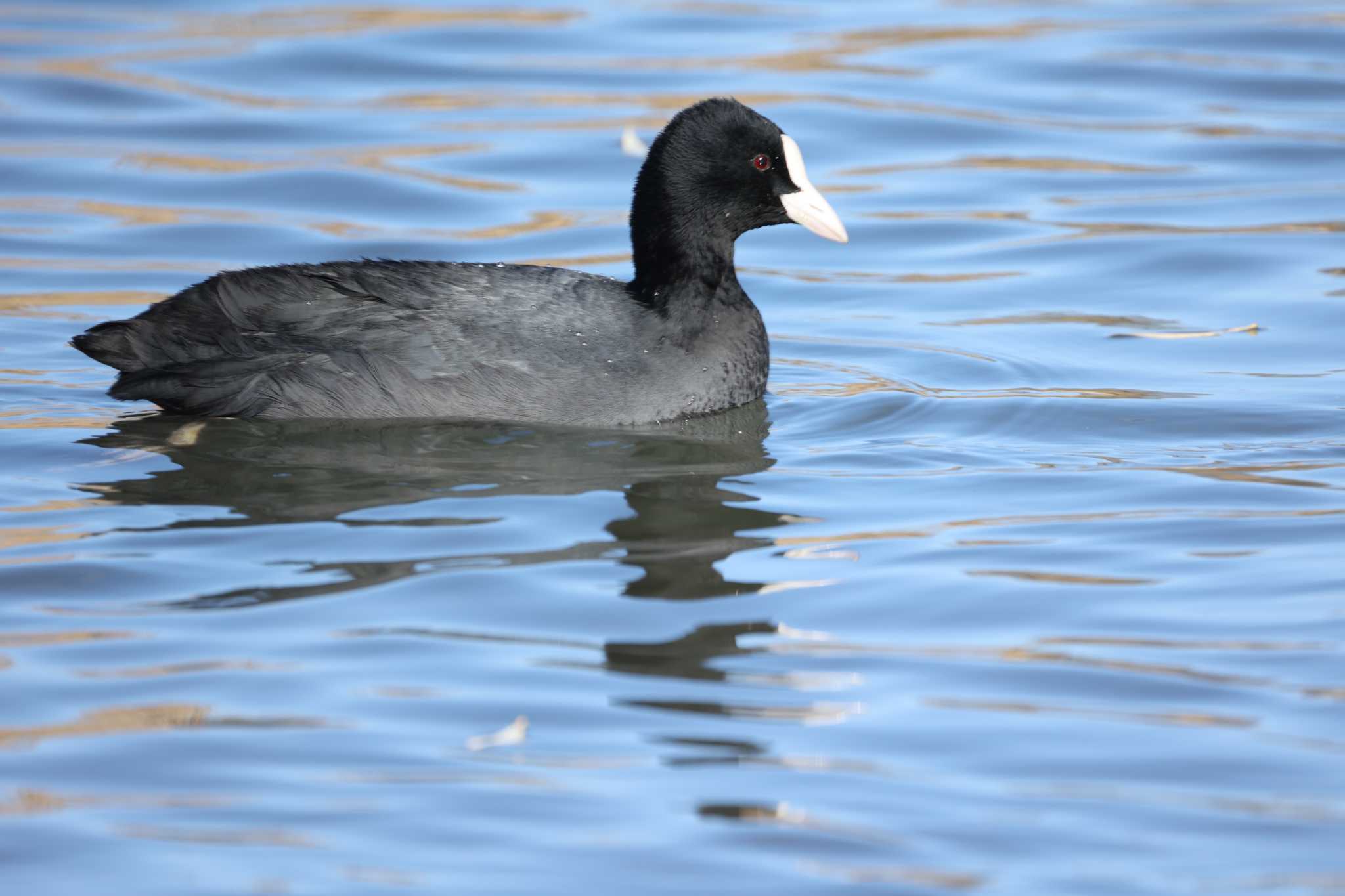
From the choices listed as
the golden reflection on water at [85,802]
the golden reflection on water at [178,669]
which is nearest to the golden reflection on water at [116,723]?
the golden reflection on water at [178,669]

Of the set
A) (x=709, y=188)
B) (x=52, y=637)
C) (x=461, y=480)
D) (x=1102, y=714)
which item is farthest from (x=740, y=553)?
(x=709, y=188)

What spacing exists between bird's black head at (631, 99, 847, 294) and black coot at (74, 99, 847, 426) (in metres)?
0.24

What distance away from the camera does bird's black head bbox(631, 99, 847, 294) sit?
7254 mm

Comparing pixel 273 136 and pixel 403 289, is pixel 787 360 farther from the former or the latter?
pixel 273 136

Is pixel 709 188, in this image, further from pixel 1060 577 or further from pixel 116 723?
pixel 116 723

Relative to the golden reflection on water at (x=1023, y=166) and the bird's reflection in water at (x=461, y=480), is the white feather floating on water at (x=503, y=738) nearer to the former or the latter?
the bird's reflection in water at (x=461, y=480)

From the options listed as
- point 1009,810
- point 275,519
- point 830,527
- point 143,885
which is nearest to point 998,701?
point 1009,810

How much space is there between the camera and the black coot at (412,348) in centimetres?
685

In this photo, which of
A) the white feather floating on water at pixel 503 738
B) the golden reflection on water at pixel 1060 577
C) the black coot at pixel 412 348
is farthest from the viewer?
the black coot at pixel 412 348

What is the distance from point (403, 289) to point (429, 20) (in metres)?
8.26

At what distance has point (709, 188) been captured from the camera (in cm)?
728

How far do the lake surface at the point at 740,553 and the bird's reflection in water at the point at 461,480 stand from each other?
0.02 meters

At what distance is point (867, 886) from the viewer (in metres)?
3.73

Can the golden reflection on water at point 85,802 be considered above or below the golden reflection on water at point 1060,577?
below
